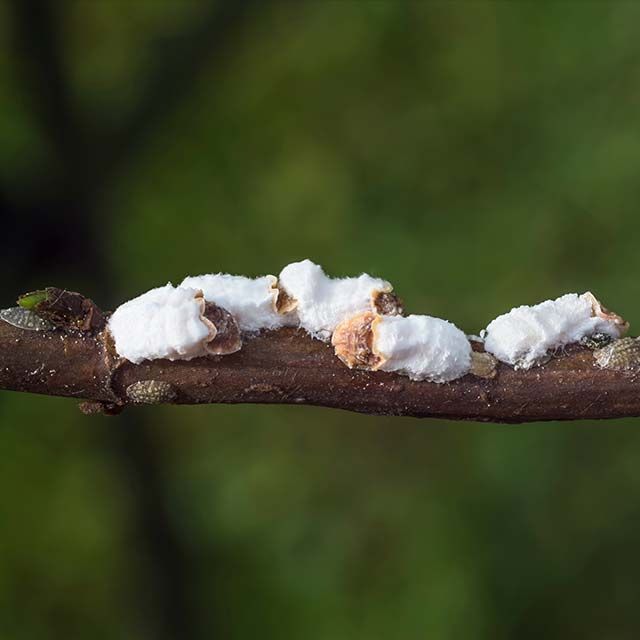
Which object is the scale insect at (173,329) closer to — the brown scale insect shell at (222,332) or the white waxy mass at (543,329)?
the brown scale insect shell at (222,332)

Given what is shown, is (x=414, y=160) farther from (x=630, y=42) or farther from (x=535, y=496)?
(x=535, y=496)

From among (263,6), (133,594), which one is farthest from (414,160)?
(133,594)

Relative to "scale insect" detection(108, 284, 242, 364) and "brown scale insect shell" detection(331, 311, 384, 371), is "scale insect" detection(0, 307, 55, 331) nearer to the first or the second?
"scale insect" detection(108, 284, 242, 364)

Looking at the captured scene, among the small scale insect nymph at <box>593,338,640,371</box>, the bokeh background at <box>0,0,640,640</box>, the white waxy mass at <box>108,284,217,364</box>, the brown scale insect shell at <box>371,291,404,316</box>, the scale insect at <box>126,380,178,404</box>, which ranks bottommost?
the scale insect at <box>126,380,178,404</box>

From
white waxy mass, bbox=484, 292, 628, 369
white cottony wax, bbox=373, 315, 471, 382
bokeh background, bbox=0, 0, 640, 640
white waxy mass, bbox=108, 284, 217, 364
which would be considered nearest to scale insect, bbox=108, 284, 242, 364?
white waxy mass, bbox=108, 284, 217, 364

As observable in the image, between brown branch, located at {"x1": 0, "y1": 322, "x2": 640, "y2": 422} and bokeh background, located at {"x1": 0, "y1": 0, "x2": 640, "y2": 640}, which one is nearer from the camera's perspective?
brown branch, located at {"x1": 0, "y1": 322, "x2": 640, "y2": 422}

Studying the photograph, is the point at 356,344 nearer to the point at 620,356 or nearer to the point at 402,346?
the point at 402,346

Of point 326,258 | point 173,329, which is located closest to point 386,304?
point 173,329
